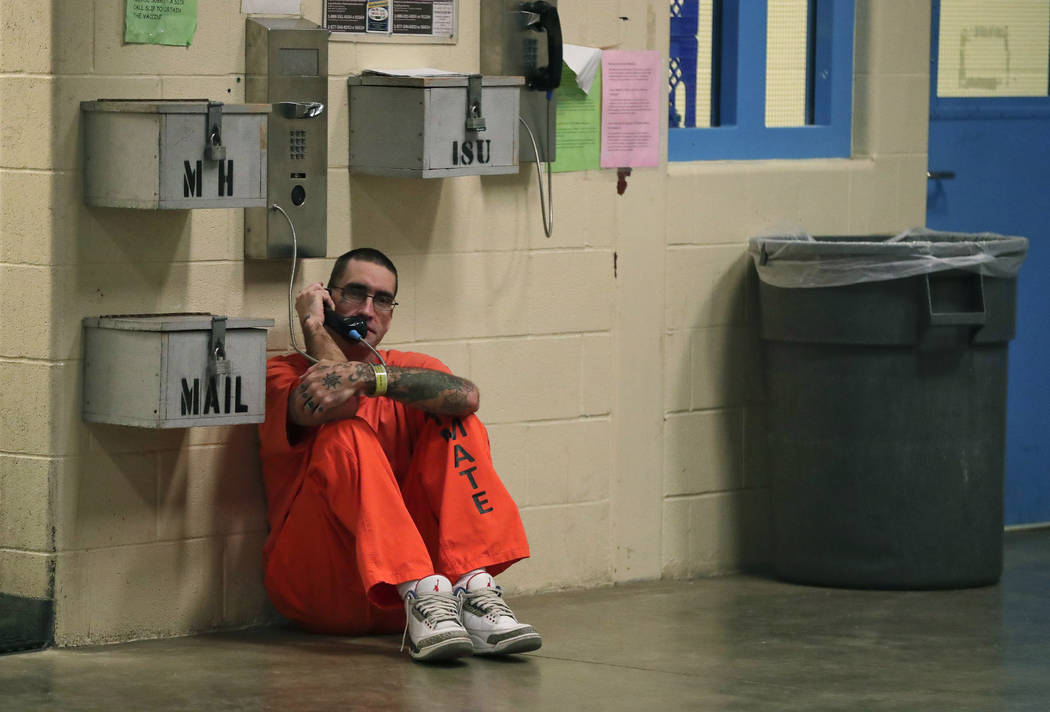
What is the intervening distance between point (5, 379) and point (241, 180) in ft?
2.31

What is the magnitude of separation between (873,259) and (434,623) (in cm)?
171

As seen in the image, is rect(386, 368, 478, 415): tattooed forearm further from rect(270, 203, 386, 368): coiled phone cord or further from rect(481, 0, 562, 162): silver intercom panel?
rect(481, 0, 562, 162): silver intercom panel

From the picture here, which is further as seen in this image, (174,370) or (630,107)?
(630,107)

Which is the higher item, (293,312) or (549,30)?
(549,30)

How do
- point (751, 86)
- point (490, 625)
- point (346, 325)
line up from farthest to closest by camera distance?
point (751, 86)
point (346, 325)
point (490, 625)

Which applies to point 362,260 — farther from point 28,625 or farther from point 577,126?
point 28,625

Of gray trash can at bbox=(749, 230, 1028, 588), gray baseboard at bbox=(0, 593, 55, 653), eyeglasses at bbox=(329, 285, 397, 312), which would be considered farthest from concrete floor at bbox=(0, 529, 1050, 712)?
eyeglasses at bbox=(329, 285, 397, 312)

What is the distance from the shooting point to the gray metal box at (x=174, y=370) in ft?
13.8

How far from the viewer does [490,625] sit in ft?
14.1

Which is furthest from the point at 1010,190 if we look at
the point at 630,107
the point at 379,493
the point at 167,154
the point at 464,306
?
the point at 167,154

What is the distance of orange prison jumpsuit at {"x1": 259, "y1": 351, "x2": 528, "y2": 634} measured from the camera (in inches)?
167

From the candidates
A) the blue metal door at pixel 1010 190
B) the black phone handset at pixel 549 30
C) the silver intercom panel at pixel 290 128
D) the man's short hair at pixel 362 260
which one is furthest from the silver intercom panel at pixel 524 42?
the blue metal door at pixel 1010 190

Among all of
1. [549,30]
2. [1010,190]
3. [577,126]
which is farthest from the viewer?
[1010,190]

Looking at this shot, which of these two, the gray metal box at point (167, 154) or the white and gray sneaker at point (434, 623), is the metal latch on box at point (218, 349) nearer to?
the gray metal box at point (167, 154)
